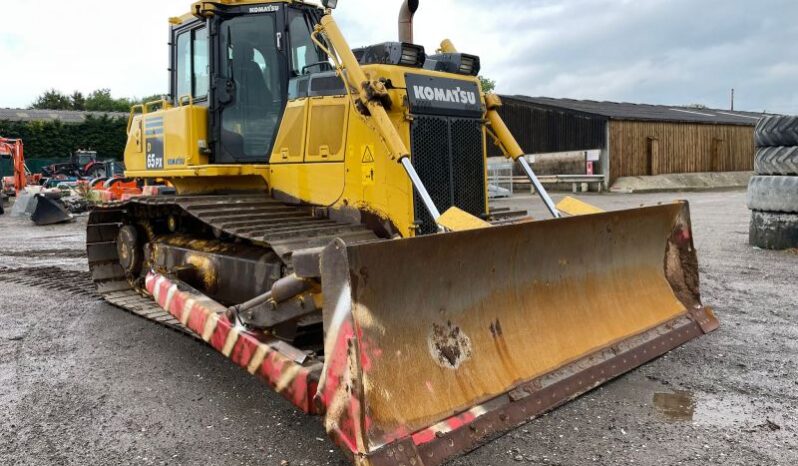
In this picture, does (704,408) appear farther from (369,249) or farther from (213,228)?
(213,228)

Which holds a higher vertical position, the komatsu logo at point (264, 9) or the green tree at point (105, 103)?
the green tree at point (105, 103)

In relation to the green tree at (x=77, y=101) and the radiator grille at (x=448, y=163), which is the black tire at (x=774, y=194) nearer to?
the radiator grille at (x=448, y=163)

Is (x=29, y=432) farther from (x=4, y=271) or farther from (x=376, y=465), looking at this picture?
(x=4, y=271)

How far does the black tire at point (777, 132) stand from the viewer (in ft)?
28.6

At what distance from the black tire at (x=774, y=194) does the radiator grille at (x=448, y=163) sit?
5.37m

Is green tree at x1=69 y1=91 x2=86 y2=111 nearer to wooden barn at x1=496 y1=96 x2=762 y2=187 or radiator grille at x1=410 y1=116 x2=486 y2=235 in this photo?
wooden barn at x1=496 y1=96 x2=762 y2=187

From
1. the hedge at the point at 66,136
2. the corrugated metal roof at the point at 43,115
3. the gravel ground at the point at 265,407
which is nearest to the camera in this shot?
the gravel ground at the point at 265,407

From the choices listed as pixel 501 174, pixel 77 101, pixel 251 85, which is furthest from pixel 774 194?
pixel 77 101

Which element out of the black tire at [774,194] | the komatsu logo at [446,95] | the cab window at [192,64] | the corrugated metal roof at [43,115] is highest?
the corrugated metal roof at [43,115]

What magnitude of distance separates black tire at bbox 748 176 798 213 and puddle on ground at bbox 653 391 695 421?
603 centimetres

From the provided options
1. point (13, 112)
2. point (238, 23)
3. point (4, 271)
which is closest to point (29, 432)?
point (238, 23)

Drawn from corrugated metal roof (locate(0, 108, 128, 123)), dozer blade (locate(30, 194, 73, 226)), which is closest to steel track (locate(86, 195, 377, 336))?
dozer blade (locate(30, 194, 73, 226))

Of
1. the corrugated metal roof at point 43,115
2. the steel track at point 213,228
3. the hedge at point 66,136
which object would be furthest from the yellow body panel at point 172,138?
the corrugated metal roof at point 43,115

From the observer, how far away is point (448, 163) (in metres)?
5.29
